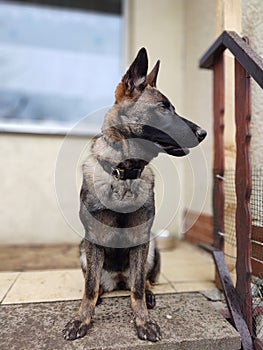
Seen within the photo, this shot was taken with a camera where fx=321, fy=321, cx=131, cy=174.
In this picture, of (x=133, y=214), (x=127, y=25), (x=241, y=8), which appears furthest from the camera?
(x=127, y=25)

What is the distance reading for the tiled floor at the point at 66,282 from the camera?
1.61 m

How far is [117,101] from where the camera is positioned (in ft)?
4.54

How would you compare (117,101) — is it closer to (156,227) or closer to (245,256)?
(156,227)

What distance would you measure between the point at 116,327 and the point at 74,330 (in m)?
0.17

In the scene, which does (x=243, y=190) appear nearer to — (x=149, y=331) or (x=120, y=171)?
(x=120, y=171)

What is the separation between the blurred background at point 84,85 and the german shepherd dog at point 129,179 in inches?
11.9

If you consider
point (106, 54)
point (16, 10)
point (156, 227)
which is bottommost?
point (156, 227)

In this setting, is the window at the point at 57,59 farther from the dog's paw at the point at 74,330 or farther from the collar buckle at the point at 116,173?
the dog's paw at the point at 74,330

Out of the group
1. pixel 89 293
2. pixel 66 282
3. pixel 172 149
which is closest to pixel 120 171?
pixel 172 149

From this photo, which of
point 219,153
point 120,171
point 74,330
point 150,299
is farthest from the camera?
point 219,153

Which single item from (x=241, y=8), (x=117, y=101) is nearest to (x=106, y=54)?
(x=241, y=8)

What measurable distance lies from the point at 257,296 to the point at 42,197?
77.0 inches

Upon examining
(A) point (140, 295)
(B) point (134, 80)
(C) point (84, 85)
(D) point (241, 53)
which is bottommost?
(A) point (140, 295)

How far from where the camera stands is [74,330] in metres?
1.25
